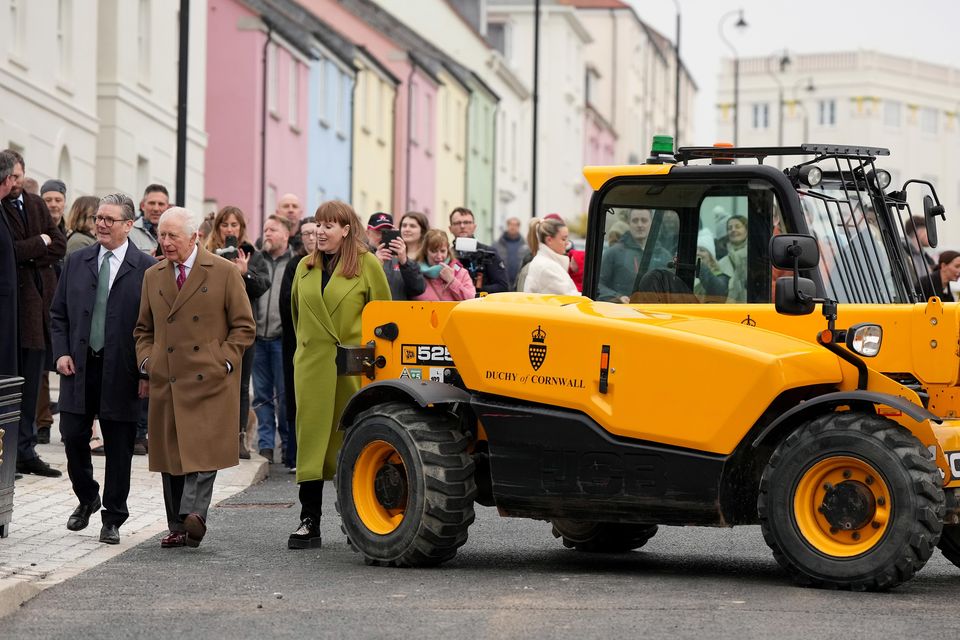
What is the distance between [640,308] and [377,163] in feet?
→ 149

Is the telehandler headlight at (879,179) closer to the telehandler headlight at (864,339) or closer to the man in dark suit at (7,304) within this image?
the telehandler headlight at (864,339)

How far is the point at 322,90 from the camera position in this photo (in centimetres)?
4847

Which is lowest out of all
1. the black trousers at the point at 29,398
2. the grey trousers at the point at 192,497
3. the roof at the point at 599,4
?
the grey trousers at the point at 192,497

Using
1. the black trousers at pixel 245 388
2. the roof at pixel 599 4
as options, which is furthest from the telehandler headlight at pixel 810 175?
the roof at pixel 599 4

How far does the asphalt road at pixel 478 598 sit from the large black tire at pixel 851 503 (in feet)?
0.45

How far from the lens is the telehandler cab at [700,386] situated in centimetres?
935

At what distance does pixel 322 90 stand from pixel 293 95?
2.76 metres

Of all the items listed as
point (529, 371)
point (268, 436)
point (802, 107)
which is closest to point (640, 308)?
point (529, 371)

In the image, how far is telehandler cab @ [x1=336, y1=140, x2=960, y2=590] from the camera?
9352 mm

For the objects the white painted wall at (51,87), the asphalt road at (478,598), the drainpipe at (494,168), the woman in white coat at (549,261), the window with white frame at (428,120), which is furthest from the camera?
the drainpipe at (494,168)

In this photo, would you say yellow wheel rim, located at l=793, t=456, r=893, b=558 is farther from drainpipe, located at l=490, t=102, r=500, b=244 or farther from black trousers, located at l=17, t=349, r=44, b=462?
drainpipe, located at l=490, t=102, r=500, b=244

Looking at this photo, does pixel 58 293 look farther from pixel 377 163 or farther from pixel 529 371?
pixel 377 163

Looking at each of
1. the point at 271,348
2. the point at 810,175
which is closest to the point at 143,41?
the point at 271,348

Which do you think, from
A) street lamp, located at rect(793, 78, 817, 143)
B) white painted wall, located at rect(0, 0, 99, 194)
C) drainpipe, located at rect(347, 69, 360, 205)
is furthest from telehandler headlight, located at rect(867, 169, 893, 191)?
street lamp, located at rect(793, 78, 817, 143)
